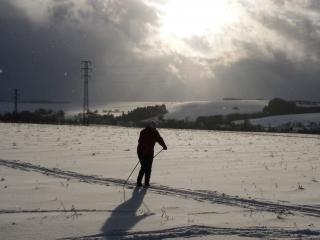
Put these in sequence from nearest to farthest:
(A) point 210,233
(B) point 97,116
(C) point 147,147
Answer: (A) point 210,233
(C) point 147,147
(B) point 97,116

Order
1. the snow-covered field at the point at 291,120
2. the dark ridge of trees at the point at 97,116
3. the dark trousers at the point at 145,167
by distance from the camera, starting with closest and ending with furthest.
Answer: the dark trousers at the point at 145,167
the snow-covered field at the point at 291,120
the dark ridge of trees at the point at 97,116

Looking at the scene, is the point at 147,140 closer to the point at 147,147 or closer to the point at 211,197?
the point at 147,147

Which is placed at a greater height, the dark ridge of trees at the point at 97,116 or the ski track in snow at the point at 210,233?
the dark ridge of trees at the point at 97,116

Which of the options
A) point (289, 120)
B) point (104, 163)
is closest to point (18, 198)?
point (104, 163)

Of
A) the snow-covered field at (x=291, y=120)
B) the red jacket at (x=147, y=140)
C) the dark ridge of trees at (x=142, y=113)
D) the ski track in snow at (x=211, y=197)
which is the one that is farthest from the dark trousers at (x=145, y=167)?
the dark ridge of trees at (x=142, y=113)

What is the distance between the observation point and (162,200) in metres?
12.0

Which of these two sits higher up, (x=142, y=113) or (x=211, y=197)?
(x=142, y=113)

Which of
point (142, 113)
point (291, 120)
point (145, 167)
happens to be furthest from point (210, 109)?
point (145, 167)

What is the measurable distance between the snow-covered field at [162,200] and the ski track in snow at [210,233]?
Answer: 0.02 meters

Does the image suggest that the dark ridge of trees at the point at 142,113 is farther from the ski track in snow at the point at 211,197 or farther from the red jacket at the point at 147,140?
the red jacket at the point at 147,140

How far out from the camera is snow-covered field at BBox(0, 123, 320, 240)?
884cm

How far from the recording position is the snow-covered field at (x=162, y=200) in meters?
8.84

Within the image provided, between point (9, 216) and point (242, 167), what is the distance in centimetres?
1124

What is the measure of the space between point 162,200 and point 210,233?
3.40 m
